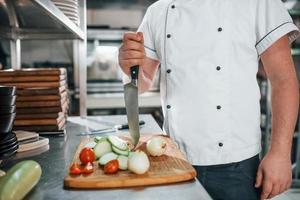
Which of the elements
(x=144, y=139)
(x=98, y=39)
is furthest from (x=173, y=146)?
(x=98, y=39)

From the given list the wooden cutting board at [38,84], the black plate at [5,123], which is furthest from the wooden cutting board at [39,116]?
the black plate at [5,123]

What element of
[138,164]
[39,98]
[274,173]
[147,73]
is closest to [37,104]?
[39,98]

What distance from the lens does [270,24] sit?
1160 mm

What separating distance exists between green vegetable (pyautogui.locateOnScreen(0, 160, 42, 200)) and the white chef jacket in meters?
0.60

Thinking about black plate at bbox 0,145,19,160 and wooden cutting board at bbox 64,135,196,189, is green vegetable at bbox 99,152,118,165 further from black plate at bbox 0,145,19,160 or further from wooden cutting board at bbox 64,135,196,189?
black plate at bbox 0,145,19,160

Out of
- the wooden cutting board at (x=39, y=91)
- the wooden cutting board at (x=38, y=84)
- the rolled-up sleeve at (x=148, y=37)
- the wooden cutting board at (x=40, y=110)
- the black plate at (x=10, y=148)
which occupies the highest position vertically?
the rolled-up sleeve at (x=148, y=37)

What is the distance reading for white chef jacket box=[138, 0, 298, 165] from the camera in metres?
1.20

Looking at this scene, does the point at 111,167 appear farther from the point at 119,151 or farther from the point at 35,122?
the point at 35,122

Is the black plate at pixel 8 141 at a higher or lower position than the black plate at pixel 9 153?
higher

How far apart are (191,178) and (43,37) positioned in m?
1.37

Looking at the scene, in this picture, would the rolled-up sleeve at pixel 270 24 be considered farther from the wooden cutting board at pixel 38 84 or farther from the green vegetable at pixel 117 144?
the wooden cutting board at pixel 38 84

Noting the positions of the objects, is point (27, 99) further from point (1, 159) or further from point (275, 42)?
point (275, 42)

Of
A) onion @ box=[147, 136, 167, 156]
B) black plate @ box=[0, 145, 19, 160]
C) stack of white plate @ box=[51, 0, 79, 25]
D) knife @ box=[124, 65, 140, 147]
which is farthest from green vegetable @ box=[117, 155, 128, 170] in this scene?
stack of white plate @ box=[51, 0, 79, 25]

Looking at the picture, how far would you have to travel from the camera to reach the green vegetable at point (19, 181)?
28.0 inches
